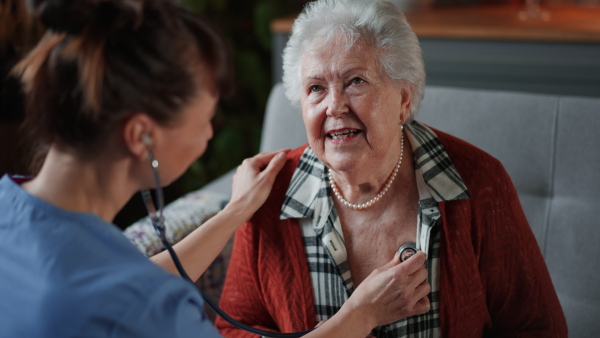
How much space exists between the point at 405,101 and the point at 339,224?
1.03 ft

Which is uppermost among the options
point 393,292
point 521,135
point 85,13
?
point 85,13

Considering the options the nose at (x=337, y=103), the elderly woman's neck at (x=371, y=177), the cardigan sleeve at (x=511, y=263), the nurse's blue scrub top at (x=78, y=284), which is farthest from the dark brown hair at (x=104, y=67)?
the cardigan sleeve at (x=511, y=263)

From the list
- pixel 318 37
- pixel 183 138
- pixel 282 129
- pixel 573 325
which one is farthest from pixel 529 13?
pixel 183 138

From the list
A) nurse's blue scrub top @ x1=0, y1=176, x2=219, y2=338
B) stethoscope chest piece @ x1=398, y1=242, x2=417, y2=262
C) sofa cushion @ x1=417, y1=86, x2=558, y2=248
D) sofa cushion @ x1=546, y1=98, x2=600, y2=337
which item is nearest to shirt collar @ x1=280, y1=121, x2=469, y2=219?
stethoscope chest piece @ x1=398, y1=242, x2=417, y2=262

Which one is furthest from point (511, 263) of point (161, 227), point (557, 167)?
point (161, 227)

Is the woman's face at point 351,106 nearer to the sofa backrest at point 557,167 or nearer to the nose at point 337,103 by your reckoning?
the nose at point 337,103

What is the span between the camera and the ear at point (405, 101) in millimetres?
1480

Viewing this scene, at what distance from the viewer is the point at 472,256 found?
1.42 meters

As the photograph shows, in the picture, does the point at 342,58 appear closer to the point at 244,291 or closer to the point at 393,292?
the point at 393,292

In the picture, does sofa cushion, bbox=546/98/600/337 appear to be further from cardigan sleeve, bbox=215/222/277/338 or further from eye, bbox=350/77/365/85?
cardigan sleeve, bbox=215/222/277/338

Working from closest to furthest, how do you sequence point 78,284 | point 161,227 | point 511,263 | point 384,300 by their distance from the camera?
point 78,284, point 161,227, point 384,300, point 511,263

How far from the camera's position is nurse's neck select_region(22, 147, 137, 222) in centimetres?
100

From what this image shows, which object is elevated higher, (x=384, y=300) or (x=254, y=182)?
(x=254, y=182)

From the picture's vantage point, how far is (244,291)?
1.59 m
